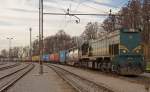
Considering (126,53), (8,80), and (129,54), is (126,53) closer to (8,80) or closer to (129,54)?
(129,54)

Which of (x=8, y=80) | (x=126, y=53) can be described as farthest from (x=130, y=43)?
(x=8, y=80)

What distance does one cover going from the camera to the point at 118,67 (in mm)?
30859

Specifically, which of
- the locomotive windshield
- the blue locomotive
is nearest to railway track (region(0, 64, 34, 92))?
the blue locomotive

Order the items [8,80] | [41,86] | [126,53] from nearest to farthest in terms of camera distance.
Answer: [41,86]
[8,80]
[126,53]

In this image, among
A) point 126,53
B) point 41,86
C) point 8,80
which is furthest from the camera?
point 126,53

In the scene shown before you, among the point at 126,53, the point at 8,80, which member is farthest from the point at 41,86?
the point at 126,53

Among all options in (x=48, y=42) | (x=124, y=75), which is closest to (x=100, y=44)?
(x=124, y=75)

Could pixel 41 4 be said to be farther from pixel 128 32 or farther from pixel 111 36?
pixel 128 32

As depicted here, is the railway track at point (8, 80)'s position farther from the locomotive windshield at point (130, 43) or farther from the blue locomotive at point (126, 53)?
the locomotive windshield at point (130, 43)

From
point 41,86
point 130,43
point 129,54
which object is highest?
point 130,43

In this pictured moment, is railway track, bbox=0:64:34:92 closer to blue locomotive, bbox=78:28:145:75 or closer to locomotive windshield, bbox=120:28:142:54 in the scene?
blue locomotive, bbox=78:28:145:75

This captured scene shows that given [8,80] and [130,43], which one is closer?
[8,80]

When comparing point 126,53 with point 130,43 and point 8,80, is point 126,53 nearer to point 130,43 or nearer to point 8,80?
point 130,43

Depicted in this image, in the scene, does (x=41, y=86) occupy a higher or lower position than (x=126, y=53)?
lower
